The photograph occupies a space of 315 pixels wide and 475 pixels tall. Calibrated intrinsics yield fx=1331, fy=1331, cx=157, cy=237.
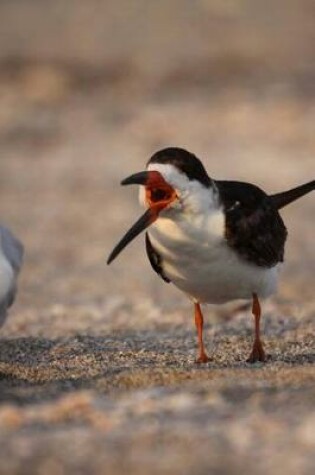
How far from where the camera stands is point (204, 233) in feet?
17.7

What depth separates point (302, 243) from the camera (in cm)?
1101

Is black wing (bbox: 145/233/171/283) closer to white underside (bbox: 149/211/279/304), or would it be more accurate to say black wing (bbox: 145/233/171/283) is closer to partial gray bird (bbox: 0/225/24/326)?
white underside (bbox: 149/211/279/304)

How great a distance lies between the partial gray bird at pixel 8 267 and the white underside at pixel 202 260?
0.61 m

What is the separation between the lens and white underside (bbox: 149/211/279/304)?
5.37m

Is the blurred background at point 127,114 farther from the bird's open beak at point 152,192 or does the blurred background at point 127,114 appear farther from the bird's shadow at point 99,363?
the bird's open beak at point 152,192

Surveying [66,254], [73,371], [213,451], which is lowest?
[66,254]

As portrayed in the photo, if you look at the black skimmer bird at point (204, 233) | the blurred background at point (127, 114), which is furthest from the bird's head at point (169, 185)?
the blurred background at point (127, 114)

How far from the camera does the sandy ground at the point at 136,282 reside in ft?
13.0

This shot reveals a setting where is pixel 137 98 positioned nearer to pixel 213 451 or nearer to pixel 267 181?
pixel 267 181

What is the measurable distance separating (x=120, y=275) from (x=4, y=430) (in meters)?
6.04

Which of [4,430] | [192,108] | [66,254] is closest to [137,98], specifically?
[192,108]

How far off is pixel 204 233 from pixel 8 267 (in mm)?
805

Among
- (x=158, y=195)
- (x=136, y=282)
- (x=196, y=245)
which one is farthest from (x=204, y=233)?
(x=136, y=282)

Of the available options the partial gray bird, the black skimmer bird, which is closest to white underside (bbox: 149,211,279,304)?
the black skimmer bird
